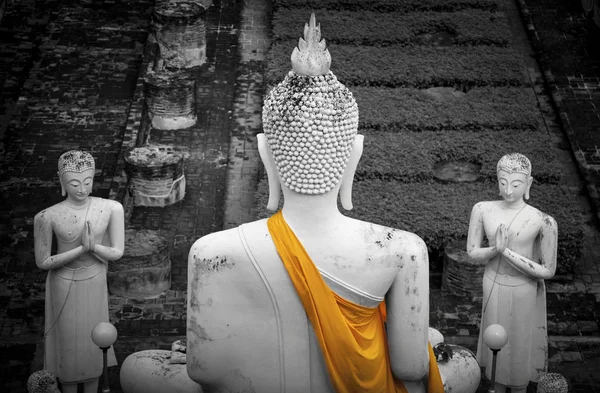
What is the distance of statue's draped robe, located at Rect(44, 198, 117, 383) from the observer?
10.9m

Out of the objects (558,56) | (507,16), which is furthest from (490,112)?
(507,16)

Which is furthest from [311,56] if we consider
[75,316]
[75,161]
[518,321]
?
[518,321]

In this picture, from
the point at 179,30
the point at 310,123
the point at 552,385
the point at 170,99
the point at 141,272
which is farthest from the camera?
the point at 179,30

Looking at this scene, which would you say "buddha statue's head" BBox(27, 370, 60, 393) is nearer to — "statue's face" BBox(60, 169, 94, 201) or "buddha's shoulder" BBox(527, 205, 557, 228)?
"statue's face" BBox(60, 169, 94, 201)

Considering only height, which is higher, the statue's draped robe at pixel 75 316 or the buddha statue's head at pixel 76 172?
the buddha statue's head at pixel 76 172

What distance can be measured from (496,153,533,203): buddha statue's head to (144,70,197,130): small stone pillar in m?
8.67

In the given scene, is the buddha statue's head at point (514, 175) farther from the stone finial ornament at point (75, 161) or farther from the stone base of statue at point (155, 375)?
the stone base of statue at point (155, 375)

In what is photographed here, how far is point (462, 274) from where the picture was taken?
48.4 feet

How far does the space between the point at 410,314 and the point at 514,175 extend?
3290 millimetres

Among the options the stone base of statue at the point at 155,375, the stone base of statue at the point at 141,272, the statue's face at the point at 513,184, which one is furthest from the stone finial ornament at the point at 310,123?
the stone base of statue at the point at 141,272

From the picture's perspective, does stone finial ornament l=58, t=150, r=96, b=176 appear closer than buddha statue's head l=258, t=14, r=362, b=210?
No

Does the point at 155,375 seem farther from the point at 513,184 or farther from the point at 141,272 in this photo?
the point at 141,272

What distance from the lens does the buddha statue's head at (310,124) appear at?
7371 millimetres

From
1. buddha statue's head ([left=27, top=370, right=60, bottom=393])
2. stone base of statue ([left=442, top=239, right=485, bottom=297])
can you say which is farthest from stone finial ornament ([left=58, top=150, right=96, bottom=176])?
stone base of statue ([left=442, top=239, right=485, bottom=297])
